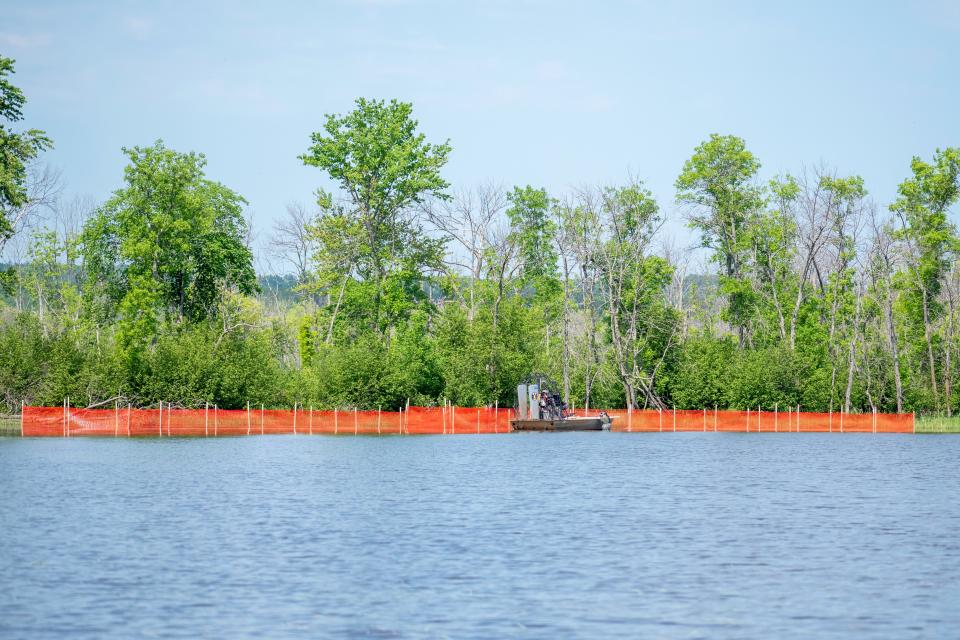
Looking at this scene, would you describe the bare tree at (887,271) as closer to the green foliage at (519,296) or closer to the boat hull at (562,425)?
the green foliage at (519,296)

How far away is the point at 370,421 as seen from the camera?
8150cm

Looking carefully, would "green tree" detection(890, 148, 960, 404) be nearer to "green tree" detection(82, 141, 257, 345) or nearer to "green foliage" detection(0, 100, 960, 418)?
"green foliage" detection(0, 100, 960, 418)

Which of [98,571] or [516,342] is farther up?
[516,342]

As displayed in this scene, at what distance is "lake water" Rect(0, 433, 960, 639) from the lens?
17547 mm

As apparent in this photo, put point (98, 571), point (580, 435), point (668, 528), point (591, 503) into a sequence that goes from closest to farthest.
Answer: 1. point (98, 571)
2. point (668, 528)
3. point (591, 503)
4. point (580, 435)

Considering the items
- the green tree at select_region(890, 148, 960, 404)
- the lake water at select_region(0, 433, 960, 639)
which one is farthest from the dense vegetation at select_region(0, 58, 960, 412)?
the lake water at select_region(0, 433, 960, 639)

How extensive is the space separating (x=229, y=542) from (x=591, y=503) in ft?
39.9

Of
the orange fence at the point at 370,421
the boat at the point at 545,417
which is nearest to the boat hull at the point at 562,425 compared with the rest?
the boat at the point at 545,417

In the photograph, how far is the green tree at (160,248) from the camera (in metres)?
86.2

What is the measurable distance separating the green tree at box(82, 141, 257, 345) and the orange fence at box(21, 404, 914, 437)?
9502 millimetres

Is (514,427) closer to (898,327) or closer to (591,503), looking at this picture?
(898,327)

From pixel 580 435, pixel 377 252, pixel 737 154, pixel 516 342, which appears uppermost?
pixel 737 154

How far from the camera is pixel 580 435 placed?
79.4 metres

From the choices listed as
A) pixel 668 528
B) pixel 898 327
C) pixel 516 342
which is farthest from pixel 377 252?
pixel 668 528
